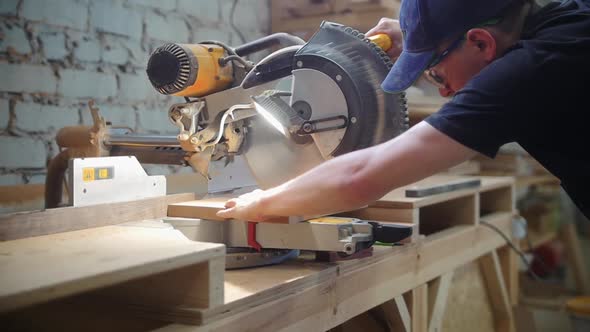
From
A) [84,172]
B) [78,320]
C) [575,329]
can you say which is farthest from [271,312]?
[575,329]

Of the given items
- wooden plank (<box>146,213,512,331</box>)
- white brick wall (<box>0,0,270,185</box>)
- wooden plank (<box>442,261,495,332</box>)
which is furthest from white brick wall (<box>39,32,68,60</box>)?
wooden plank (<box>442,261,495,332</box>)

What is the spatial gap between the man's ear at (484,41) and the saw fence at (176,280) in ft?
1.61

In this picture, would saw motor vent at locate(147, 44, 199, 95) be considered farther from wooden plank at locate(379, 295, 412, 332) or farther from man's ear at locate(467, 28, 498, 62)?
wooden plank at locate(379, 295, 412, 332)

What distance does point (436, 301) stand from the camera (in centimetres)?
170

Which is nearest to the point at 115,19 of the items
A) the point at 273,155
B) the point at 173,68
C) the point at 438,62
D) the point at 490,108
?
the point at 173,68

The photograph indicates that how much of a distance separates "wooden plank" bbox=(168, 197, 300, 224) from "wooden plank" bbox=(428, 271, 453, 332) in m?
0.71

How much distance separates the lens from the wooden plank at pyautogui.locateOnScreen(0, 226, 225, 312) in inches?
27.7

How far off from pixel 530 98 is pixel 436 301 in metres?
0.89

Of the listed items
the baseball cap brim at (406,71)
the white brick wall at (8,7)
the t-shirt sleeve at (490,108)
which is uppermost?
the white brick wall at (8,7)

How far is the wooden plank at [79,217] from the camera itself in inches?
42.6

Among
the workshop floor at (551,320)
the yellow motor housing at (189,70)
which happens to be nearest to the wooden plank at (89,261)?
the yellow motor housing at (189,70)

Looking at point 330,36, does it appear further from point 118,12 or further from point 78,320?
point 118,12

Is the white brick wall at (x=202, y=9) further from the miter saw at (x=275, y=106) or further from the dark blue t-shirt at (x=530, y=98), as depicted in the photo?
the dark blue t-shirt at (x=530, y=98)

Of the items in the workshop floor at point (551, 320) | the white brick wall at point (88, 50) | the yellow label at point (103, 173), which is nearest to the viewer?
the yellow label at point (103, 173)
